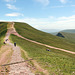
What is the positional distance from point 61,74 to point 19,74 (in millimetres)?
6980

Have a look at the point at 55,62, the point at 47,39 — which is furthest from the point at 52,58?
the point at 47,39

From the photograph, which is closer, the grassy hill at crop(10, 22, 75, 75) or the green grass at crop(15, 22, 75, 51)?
the grassy hill at crop(10, 22, 75, 75)

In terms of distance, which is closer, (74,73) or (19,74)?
(19,74)

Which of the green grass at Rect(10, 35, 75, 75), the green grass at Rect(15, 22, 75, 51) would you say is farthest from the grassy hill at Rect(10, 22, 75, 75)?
the green grass at Rect(15, 22, 75, 51)

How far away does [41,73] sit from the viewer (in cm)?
1364

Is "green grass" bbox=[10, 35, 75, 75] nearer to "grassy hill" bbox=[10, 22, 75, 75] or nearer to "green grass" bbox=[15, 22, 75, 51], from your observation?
"grassy hill" bbox=[10, 22, 75, 75]

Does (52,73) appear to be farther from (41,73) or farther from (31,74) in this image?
(31,74)

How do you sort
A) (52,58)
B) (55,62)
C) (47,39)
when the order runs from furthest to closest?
(47,39), (52,58), (55,62)

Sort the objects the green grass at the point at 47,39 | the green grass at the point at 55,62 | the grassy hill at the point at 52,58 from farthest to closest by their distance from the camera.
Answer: the green grass at the point at 47,39 → the grassy hill at the point at 52,58 → the green grass at the point at 55,62

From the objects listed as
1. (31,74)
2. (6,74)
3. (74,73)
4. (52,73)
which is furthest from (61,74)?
(6,74)

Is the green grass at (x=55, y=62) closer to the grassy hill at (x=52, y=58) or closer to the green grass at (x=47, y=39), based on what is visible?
the grassy hill at (x=52, y=58)

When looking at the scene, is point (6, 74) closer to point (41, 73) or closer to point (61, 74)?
point (41, 73)

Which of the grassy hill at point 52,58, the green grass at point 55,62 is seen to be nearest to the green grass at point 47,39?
the grassy hill at point 52,58

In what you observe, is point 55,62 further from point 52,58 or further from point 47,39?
point 47,39
